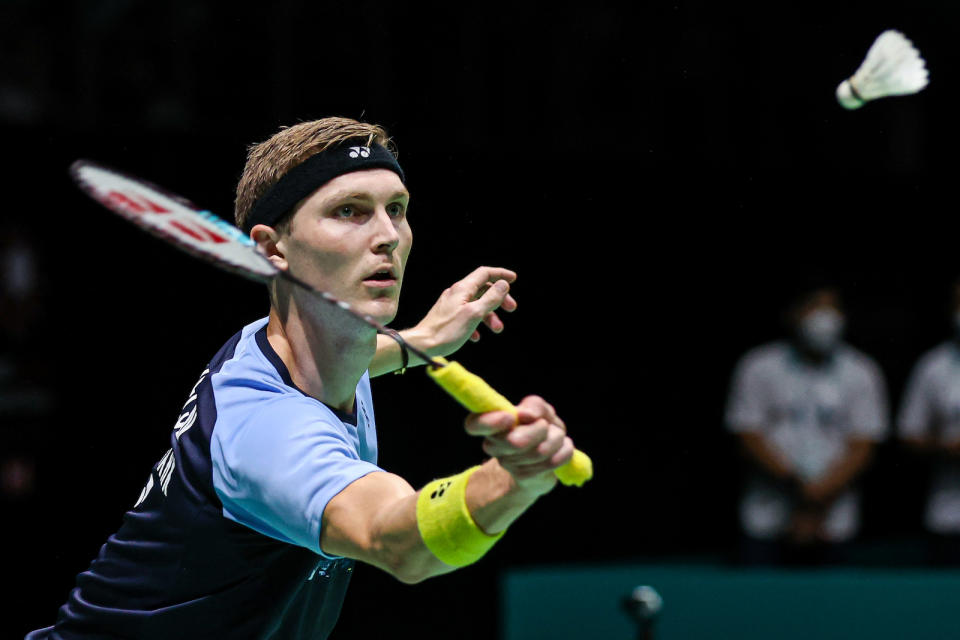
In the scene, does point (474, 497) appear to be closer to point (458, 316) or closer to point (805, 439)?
point (458, 316)

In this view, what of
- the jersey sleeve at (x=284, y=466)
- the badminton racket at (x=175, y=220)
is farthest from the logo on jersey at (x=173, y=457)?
the badminton racket at (x=175, y=220)

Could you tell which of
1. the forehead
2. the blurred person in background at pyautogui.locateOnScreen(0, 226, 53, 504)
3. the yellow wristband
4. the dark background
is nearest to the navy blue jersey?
the yellow wristband

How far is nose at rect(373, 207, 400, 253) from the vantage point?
90.9 inches

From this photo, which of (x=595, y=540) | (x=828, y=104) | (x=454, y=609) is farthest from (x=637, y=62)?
(x=454, y=609)

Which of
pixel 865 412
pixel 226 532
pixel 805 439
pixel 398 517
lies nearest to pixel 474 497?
pixel 398 517

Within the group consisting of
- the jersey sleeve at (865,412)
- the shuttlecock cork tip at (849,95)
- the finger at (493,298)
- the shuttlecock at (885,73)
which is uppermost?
the shuttlecock at (885,73)

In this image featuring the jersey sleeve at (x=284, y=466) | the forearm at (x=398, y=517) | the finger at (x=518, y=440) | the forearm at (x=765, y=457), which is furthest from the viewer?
the forearm at (x=765, y=457)

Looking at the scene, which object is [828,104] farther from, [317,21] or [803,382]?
[317,21]

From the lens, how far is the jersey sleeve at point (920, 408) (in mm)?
5750

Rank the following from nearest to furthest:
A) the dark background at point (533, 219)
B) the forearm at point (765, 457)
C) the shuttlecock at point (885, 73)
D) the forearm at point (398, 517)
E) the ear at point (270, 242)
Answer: the forearm at point (398, 517) < the ear at point (270, 242) < the shuttlecock at point (885, 73) < the dark background at point (533, 219) < the forearm at point (765, 457)

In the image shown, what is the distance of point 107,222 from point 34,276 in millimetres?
557

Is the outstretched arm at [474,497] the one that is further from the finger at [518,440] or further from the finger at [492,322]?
the finger at [492,322]

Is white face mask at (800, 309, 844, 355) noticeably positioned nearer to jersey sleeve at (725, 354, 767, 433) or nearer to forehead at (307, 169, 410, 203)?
jersey sleeve at (725, 354, 767, 433)

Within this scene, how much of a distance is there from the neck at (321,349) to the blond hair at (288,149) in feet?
0.88
